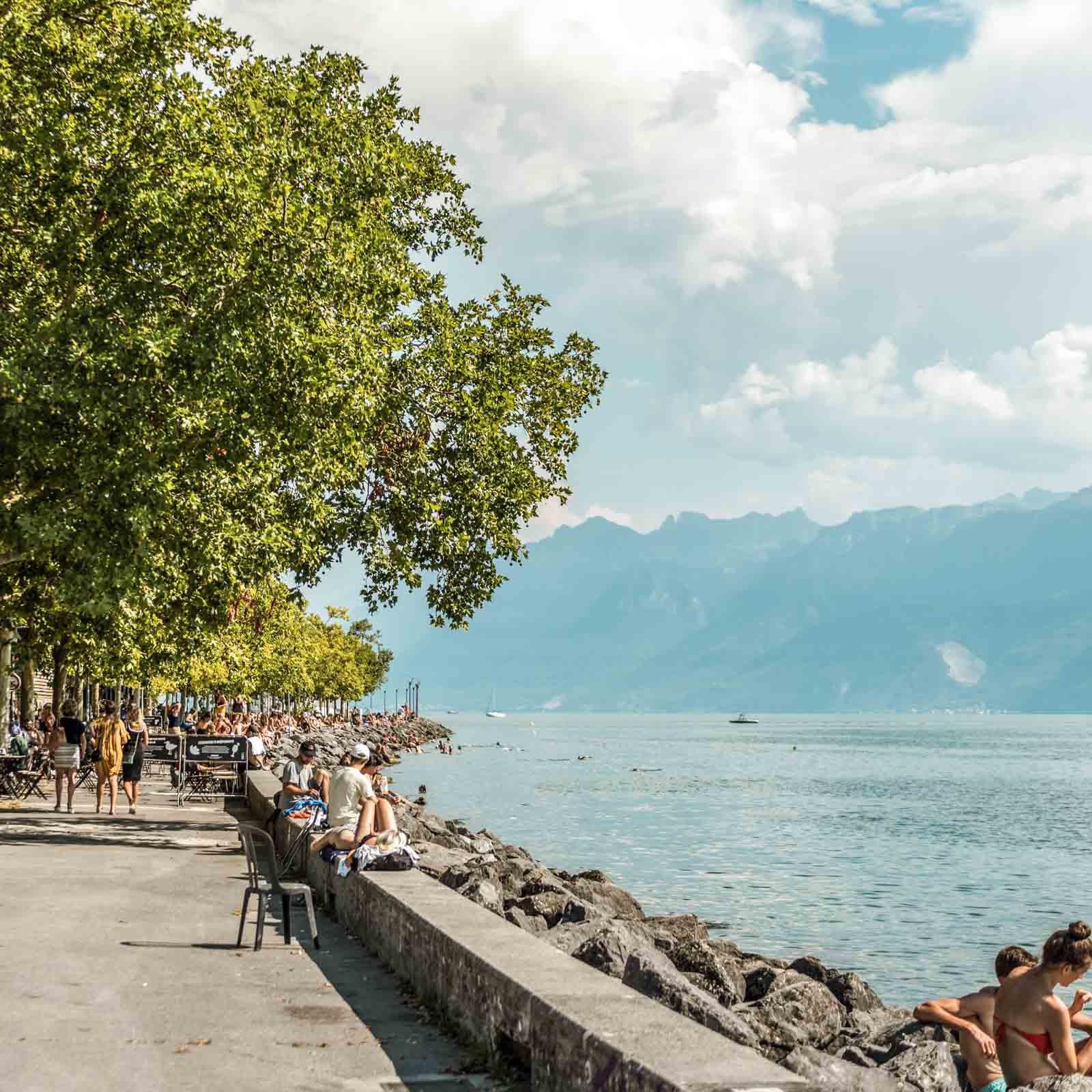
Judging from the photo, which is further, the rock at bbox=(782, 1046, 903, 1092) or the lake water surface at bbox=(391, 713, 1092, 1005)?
the lake water surface at bbox=(391, 713, 1092, 1005)

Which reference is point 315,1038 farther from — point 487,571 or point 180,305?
point 487,571

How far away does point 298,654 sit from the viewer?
301ft

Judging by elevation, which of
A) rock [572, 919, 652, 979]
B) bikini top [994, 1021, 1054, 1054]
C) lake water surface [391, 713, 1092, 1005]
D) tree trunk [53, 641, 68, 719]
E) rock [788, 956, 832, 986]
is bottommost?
lake water surface [391, 713, 1092, 1005]

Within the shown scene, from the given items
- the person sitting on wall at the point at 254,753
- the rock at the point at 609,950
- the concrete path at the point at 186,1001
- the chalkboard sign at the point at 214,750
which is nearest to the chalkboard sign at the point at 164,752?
the chalkboard sign at the point at 214,750

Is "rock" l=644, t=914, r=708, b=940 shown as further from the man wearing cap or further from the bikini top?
the bikini top

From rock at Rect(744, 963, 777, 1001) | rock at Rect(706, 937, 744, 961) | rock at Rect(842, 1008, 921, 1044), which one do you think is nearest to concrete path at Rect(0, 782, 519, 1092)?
rock at Rect(842, 1008, 921, 1044)

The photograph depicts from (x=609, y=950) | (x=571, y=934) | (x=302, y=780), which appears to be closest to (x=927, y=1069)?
(x=609, y=950)

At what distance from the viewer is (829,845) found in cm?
4738

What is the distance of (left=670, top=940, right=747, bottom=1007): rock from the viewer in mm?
14406

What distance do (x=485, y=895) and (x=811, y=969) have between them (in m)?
6.22

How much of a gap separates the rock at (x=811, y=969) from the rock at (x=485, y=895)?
17.5 feet

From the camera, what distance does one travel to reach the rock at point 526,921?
14320 mm

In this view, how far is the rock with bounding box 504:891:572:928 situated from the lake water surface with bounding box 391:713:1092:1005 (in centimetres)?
736

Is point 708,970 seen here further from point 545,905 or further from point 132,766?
point 132,766
